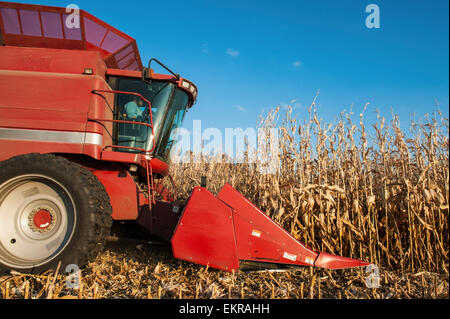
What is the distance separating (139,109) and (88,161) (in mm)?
774

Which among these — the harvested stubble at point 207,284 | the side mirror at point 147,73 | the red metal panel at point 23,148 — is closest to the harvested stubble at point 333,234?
the harvested stubble at point 207,284

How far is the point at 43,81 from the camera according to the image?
108 inches

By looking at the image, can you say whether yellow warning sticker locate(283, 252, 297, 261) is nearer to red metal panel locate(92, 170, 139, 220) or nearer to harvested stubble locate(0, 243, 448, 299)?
harvested stubble locate(0, 243, 448, 299)

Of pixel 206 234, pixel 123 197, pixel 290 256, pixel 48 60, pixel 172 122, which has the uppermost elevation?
pixel 48 60

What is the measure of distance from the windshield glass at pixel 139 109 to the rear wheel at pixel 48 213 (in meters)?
0.68

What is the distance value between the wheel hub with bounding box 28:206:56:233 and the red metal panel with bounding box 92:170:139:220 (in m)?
0.50

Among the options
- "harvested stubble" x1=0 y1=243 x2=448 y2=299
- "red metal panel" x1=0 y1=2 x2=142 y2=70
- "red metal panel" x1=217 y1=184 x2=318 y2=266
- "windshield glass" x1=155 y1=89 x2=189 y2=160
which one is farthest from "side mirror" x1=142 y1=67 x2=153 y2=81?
"harvested stubble" x1=0 y1=243 x2=448 y2=299

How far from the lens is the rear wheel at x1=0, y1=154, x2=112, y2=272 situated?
2.25 meters

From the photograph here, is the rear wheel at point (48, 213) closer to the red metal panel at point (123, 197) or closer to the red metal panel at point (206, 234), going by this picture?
the red metal panel at point (123, 197)

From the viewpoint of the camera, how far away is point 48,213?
2471 millimetres

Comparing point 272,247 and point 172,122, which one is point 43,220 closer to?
point 172,122

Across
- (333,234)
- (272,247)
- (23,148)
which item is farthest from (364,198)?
(23,148)
